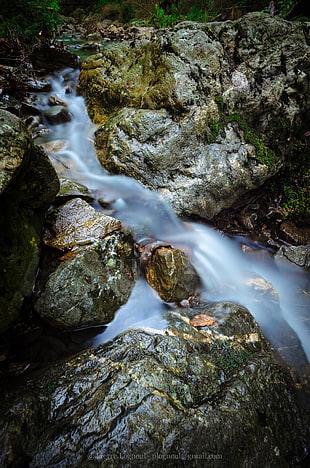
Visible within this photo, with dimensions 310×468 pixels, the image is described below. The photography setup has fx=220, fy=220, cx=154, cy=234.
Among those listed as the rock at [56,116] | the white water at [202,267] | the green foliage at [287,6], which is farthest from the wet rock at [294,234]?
the green foliage at [287,6]

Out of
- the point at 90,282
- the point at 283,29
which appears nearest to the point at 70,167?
the point at 90,282

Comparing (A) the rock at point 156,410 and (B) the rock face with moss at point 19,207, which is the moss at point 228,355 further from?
(B) the rock face with moss at point 19,207

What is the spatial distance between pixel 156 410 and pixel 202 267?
2200 millimetres

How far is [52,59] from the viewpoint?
645 cm

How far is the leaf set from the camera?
239 cm

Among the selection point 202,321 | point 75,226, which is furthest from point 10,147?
point 202,321

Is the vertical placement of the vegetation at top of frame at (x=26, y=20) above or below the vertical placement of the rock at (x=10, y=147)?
above

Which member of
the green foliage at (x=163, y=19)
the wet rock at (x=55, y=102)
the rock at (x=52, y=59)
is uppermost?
the green foliage at (x=163, y=19)

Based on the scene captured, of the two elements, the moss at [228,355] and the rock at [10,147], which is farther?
the moss at [228,355]

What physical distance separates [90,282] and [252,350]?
1873 mm

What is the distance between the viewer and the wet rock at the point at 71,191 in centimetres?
321

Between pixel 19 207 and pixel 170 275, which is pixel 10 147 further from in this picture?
pixel 170 275

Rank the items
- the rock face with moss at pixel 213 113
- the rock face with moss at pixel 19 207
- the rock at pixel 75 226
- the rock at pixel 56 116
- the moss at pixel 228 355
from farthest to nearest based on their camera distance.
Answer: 1. the rock at pixel 56 116
2. the rock face with moss at pixel 213 113
3. the rock at pixel 75 226
4. the moss at pixel 228 355
5. the rock face with moss at pixel 19 207

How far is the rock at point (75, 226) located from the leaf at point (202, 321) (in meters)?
1.52
